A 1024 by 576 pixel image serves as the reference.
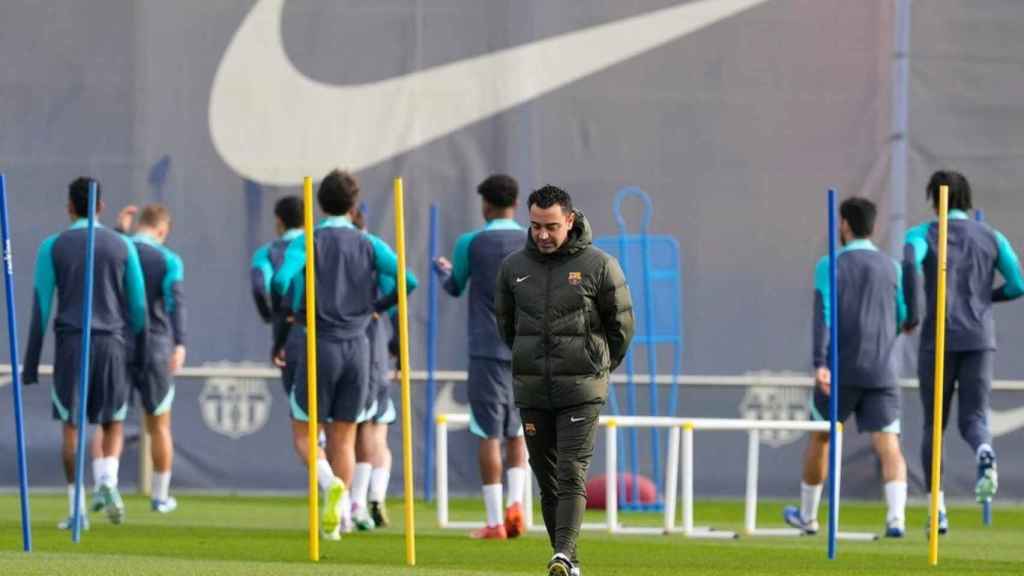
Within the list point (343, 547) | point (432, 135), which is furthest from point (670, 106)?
point (343, 547)

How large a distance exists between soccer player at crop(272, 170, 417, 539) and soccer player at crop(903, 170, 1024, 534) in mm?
3046

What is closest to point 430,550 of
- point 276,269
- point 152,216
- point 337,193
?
point 337,193

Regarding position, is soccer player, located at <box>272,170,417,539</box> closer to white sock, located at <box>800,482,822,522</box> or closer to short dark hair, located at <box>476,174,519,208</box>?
short dark hair, located at <box>476,174,519,208</box>

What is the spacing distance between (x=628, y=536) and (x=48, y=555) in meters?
3.68

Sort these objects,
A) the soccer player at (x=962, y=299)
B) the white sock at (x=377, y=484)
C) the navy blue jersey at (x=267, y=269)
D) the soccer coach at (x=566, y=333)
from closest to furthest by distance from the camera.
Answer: the soccer coach at (x=566, y=333) → the soccer player at (x=962, y=299) → the white sock at (x=377, y=484) → the navy blue jersey at (x=267, y=269)

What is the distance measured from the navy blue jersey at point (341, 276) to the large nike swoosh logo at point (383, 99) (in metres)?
4.25

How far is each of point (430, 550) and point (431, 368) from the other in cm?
458

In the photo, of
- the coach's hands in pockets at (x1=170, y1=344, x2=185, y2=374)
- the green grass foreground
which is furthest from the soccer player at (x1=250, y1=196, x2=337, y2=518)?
the coach's hands in pockets at (x1=170, y1=344, x2=185, y2=374)

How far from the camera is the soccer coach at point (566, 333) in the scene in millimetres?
8977

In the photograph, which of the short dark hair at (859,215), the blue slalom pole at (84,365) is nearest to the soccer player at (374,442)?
the blue slalom pole at (84,365)

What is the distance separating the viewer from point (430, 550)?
11289 millimetres

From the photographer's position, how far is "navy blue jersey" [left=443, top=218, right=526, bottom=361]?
39.9 ft

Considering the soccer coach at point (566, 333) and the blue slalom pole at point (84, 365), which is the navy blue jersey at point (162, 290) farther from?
the soccer coach at point (566, 333)

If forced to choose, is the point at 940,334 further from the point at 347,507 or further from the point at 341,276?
the point at 347,507
